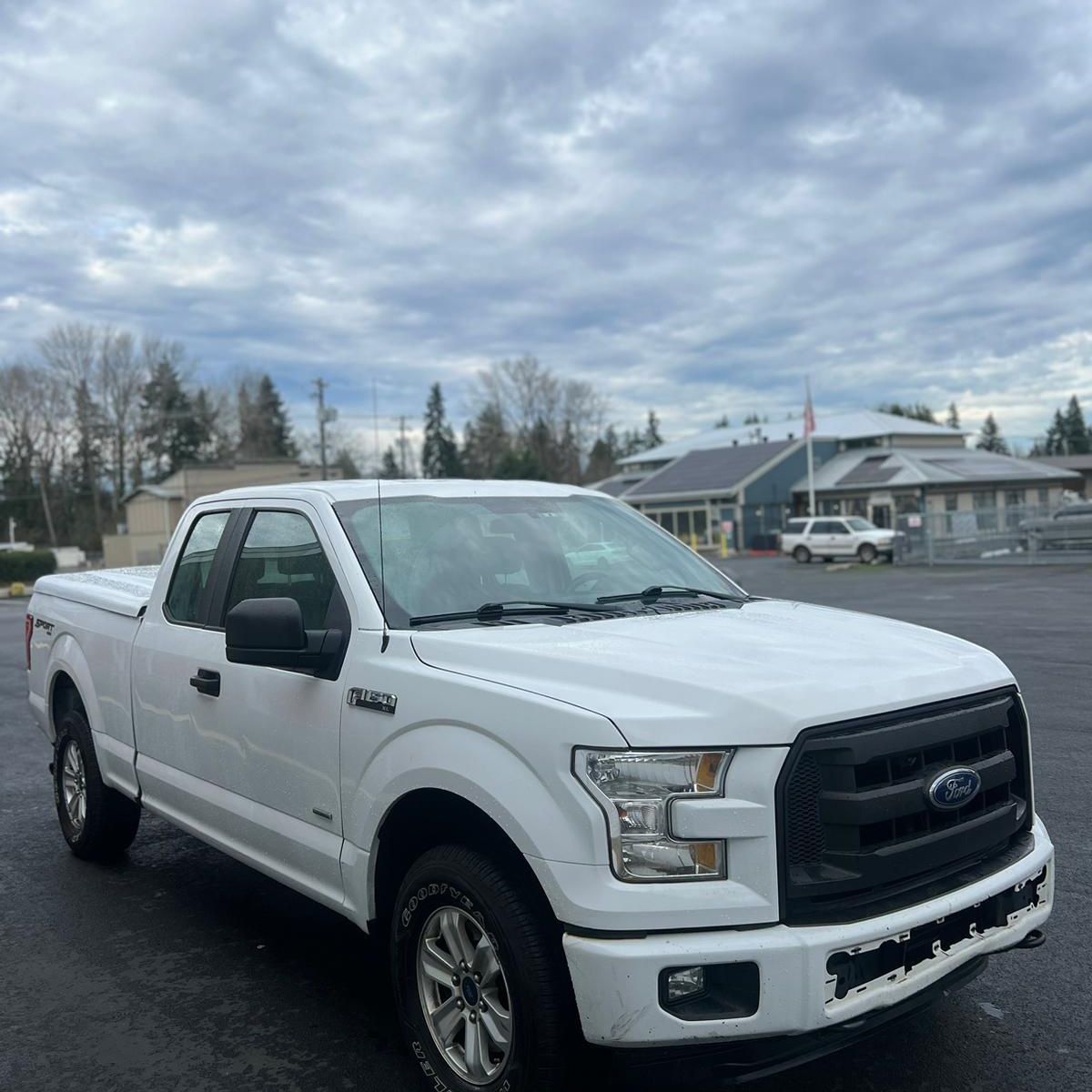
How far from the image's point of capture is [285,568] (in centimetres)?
436

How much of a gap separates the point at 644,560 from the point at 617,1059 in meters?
2.21

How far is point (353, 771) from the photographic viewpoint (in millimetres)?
3572

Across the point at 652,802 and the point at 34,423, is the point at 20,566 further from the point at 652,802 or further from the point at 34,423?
the point at 652,802

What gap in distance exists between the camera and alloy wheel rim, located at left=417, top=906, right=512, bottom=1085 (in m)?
3.07

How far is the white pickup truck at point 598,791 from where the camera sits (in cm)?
274

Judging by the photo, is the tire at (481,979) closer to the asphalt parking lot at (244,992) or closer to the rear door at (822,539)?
the asphalt parking lot at (244,992)

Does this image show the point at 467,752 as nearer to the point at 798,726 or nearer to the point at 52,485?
the point at 798,726

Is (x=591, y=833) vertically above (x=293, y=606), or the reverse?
(x=293, y=606)

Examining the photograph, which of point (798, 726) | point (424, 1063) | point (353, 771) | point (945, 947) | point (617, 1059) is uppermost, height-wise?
point (798, 726)

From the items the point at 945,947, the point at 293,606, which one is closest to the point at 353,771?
the point at 293,606

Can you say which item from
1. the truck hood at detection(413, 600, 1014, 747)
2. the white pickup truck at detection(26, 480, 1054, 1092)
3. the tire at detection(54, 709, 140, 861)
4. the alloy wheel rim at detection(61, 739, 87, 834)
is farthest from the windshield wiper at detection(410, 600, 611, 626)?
the alloy wheel rim at detection(61, 739, 87, 834)

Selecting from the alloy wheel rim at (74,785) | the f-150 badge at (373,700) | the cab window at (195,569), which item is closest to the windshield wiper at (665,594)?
the f-150 badge at (373,700)

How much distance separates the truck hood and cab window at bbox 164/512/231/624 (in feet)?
5.66

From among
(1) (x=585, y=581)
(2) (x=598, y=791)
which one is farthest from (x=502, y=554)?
(2) (x=598, y=791)
